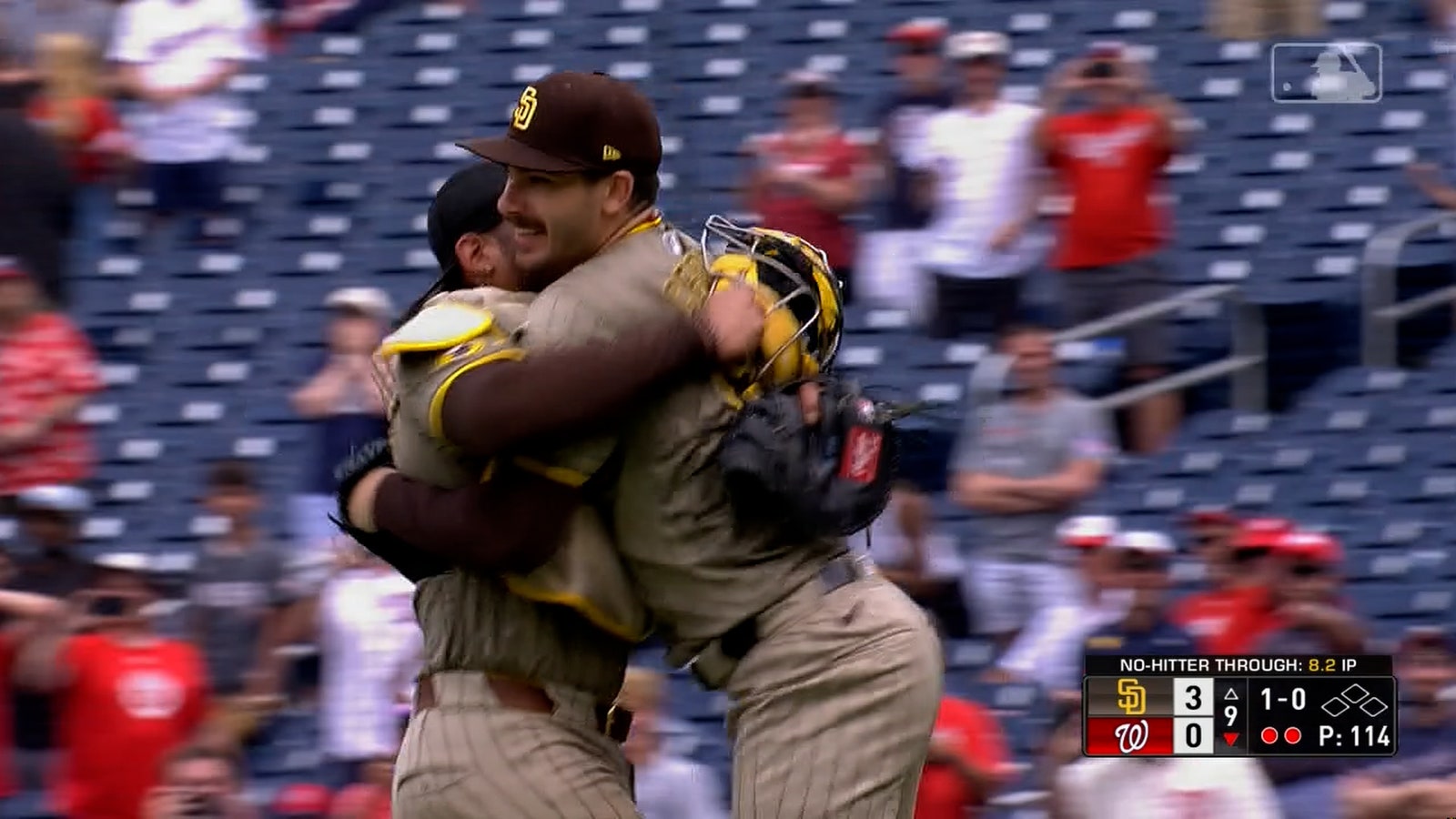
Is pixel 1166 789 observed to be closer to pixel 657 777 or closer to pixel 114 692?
pixel 657 777

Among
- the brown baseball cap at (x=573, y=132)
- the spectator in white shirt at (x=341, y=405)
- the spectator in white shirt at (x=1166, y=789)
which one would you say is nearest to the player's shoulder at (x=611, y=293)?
the brown baseball cap at (x=573, y=132)

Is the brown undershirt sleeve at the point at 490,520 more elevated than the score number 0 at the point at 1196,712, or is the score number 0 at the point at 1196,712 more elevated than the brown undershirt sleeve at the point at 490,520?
the brown undershirt sleeve at the point at 490,520

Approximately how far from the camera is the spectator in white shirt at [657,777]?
577cm

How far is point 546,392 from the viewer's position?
292 cm

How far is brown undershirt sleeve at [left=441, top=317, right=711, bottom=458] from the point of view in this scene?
2.92 meters

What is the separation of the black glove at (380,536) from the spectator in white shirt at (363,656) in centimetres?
290

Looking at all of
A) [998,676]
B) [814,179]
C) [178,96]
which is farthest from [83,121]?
[998,676]

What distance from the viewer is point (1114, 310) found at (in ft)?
23.6

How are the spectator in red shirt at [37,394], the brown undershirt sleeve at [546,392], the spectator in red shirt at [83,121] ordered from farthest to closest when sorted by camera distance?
the spectator in red shirt at [83,121] → the spectator in red shirt at [37,394] → the brown undershirt sleeve at [546,392]

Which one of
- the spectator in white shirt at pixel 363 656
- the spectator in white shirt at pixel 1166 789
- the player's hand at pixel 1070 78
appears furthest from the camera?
the player's hand at pixel 1070 78

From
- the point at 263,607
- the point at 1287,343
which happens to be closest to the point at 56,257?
the point at 263,607

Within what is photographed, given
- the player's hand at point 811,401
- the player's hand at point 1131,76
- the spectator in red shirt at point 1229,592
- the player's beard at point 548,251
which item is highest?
the player's beard at point 548,251

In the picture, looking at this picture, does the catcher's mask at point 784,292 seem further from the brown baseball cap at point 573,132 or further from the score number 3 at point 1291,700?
the score number 3 at point 1291,700

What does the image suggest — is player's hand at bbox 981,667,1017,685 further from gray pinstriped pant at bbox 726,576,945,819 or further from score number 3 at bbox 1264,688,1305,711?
gray pinstriped pant at bbox 726,576,945,819
